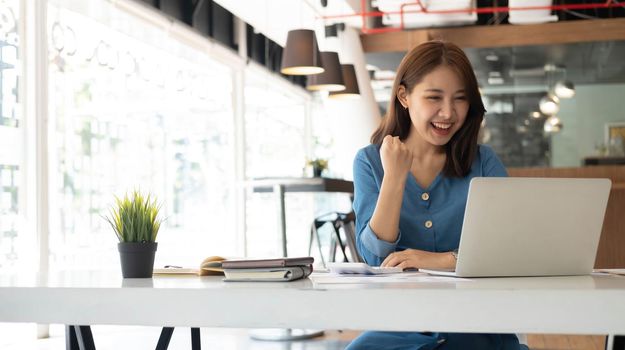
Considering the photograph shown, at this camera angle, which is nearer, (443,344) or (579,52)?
(443,344)

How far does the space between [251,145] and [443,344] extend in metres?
9.32

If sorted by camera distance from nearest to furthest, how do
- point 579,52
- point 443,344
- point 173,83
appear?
point 443,344, point 173,83, point 579,52

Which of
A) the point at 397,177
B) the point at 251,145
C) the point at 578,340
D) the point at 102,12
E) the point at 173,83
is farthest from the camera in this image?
the point at 251,145

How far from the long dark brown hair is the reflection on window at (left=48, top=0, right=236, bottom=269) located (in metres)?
2.86

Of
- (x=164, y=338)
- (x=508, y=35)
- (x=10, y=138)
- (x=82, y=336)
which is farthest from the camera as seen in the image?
(x=508, y=35)

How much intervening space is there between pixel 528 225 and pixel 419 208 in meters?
0.73

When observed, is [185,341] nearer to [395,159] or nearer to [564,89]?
[395,159]

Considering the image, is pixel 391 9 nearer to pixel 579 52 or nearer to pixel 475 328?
pixel 579 52

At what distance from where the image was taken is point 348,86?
757cm

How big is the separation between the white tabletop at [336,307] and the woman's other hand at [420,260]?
0.67m

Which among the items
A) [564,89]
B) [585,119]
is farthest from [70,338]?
[564,89]

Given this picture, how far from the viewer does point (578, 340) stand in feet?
17.1

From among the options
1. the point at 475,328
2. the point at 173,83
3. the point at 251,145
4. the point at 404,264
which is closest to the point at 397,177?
the point at 404,264

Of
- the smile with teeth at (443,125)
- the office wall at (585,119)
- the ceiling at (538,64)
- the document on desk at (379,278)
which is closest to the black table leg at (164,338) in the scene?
the document on desk at (379,278)
